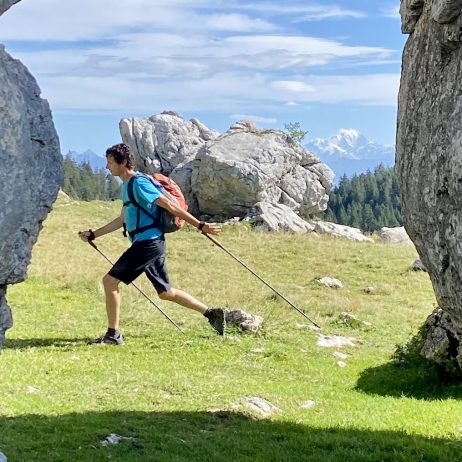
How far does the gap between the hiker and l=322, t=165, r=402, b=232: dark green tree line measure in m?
129

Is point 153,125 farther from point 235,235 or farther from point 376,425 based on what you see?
point 376,425

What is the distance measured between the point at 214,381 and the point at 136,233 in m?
3.56

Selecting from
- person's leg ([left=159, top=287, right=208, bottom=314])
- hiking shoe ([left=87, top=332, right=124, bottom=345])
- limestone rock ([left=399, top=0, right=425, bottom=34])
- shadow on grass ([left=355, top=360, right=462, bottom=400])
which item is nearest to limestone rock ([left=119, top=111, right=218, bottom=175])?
person's leg ([left=159, top=287, right=208, bottom=314])

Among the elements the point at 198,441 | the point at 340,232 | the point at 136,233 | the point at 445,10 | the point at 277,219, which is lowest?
the point at 340,232

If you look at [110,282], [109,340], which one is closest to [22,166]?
[110,282]

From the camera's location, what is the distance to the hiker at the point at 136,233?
47.1 ft

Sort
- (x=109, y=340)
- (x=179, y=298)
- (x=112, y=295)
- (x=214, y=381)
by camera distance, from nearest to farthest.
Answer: (x=214, y=381) → (x=112, y=295) → (x=109, y=340) → (x=179, y=298)

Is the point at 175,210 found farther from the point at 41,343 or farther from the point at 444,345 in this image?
the point at 444,345

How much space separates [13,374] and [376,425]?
19.9 feet

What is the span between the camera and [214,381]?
1305 centimetres

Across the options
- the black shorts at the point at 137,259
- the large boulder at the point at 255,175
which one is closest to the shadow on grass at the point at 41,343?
the black shorts at the point at 137,259

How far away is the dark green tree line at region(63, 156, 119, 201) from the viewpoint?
14312cm

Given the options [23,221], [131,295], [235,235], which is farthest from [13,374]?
[235,235]

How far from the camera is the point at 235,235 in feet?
123
